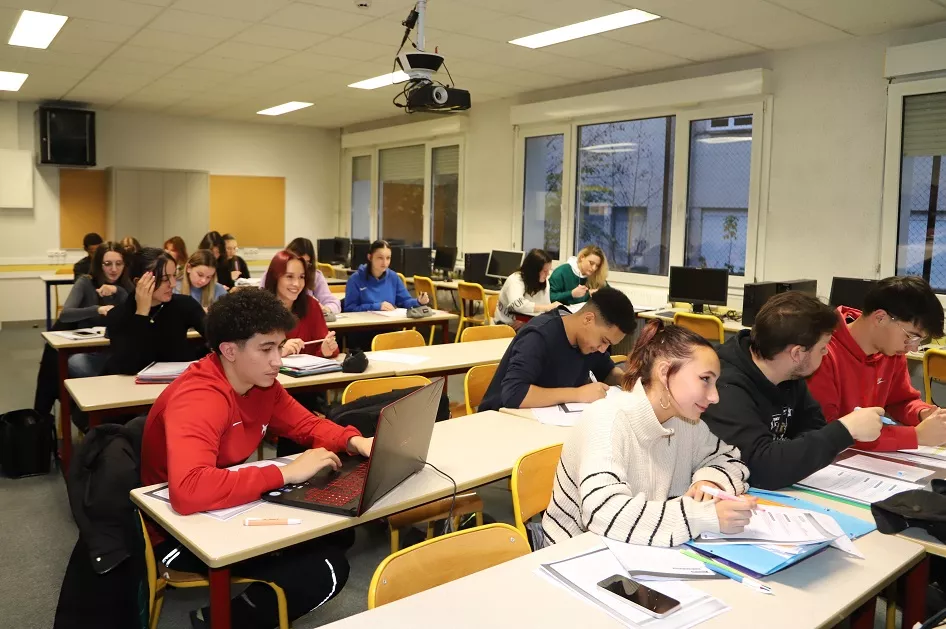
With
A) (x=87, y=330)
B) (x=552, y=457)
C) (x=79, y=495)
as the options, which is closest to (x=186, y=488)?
(x=79, y=495)

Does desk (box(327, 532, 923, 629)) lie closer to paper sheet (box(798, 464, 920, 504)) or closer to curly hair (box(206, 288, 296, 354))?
paper sheet (box(798, 464, 920, 504))

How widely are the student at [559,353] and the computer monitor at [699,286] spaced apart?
351 cm

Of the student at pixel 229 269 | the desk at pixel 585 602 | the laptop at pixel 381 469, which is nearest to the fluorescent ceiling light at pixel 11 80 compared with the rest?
the student at pixel 229 269

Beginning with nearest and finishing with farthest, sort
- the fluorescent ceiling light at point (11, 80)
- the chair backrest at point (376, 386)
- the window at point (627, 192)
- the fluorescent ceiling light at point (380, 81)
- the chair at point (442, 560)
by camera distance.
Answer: the chair at point (442, 560) → the chair backrest at point (376, 386) → the window at point (627, 192) → the fluorescent ceiling light at point (380, 81) → the fluorescent ceiling light at point (11, 80)

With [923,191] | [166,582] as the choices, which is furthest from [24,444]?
[923,191]

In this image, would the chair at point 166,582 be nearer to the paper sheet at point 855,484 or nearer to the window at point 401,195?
the paper sheet at point 855,484

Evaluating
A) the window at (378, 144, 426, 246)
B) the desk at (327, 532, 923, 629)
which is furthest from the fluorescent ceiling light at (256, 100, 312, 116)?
the desk at (327, 532, 923, 629)

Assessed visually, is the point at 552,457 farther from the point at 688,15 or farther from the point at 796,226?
the point at 796,226

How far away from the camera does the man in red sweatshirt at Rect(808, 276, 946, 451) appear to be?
8.37 ft

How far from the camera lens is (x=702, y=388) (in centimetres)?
182

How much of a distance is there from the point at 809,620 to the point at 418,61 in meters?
4.06

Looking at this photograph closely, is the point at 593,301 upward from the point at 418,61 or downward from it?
downward

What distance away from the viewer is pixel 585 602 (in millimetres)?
1484

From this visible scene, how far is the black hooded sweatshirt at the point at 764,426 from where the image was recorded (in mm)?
2080
